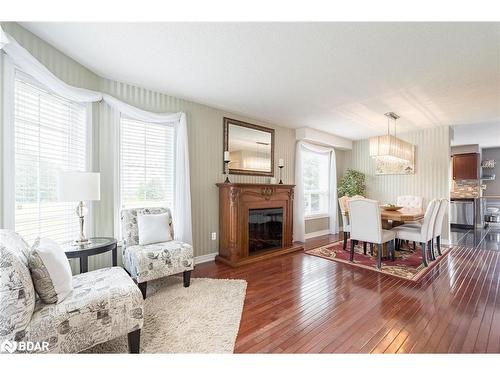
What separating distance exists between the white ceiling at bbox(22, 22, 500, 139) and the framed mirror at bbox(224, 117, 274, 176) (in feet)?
1.49

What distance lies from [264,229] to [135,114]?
266 cm

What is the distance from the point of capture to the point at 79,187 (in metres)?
2.10

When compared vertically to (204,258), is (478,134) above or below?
above

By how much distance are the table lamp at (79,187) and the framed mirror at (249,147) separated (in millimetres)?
2104

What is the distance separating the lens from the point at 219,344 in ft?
5.49

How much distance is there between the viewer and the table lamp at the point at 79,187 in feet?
6.71

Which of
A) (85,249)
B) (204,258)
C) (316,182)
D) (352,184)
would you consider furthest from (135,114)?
(352,184)

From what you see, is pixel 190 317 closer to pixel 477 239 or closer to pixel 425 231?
Answer: pixel 425 231

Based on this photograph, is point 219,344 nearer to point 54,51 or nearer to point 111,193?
point 111,193

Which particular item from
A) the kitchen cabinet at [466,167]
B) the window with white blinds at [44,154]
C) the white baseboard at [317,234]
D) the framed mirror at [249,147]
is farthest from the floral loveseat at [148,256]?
the kitchen cabinet at [466,167]

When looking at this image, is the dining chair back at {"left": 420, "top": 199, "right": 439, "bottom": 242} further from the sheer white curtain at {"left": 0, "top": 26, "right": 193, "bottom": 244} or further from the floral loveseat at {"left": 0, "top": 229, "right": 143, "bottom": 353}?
the floral loveseat at {"left": 0, "top": 229, "right": 143, "bottom": 353}
